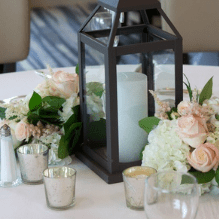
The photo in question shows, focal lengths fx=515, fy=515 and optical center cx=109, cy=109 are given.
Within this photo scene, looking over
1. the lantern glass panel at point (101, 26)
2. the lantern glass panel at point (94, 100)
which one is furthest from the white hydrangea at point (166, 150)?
the lantern glass panel at point (101, 26)

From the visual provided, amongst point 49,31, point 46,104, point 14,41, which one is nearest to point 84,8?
point 49,31

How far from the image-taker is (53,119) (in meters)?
1.16

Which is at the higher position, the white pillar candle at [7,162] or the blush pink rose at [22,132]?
the blush pink rose at [22,132]

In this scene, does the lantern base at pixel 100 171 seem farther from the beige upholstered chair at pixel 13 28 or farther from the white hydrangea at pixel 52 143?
the beige upholstered chair at pixel 13 28

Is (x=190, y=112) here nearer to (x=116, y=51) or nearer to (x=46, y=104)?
(x=116, y=51)

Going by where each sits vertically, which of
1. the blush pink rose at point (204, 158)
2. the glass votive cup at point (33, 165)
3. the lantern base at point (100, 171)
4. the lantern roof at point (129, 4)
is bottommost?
the lantern base at point (100, 171)

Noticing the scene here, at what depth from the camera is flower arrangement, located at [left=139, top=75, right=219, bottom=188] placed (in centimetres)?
94

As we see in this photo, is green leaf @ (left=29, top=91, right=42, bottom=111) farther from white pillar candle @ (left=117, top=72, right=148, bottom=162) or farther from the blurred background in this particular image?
the blurred background

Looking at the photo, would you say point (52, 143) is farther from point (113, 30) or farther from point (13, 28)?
point (13, 28)

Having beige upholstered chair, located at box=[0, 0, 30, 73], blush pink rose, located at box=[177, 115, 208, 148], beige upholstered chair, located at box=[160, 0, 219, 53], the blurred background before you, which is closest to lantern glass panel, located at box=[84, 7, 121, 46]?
blush pink rose, located at box=[177, 115, 208, 148]

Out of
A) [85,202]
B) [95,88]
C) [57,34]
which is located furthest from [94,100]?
[57,34]

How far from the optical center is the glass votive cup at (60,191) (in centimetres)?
92

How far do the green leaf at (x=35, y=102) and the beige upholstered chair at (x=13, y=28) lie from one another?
5.01 feet

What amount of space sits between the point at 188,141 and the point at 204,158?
1.8 inches
